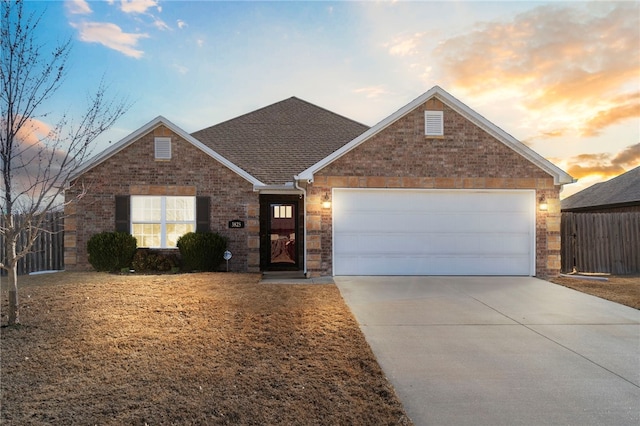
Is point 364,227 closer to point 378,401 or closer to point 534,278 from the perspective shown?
point 534,278

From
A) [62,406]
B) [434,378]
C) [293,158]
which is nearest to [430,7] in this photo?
[293,158]

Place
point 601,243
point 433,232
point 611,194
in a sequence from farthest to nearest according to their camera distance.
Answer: point 611,194, point 601,243, point 433,232

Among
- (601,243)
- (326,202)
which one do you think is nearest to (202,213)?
(326,202)

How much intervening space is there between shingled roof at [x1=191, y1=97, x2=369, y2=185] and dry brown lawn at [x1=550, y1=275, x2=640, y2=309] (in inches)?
333

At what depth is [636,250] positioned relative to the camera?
42.7 ft

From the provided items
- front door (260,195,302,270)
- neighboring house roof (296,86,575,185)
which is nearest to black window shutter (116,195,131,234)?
front door (260,195,302,270)

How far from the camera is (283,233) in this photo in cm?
1356

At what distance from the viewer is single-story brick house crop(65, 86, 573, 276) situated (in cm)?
1086

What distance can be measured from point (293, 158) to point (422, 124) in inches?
185

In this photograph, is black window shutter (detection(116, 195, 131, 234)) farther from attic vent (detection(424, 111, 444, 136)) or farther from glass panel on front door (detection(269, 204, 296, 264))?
attic vent (detection(424, 111, 444, 136))

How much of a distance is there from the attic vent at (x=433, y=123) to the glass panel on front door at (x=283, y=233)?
5.03 meters

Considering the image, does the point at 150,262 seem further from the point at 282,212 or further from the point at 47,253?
the point at 282,212

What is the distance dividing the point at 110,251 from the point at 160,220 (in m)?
1.61

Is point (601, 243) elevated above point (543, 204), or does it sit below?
below
